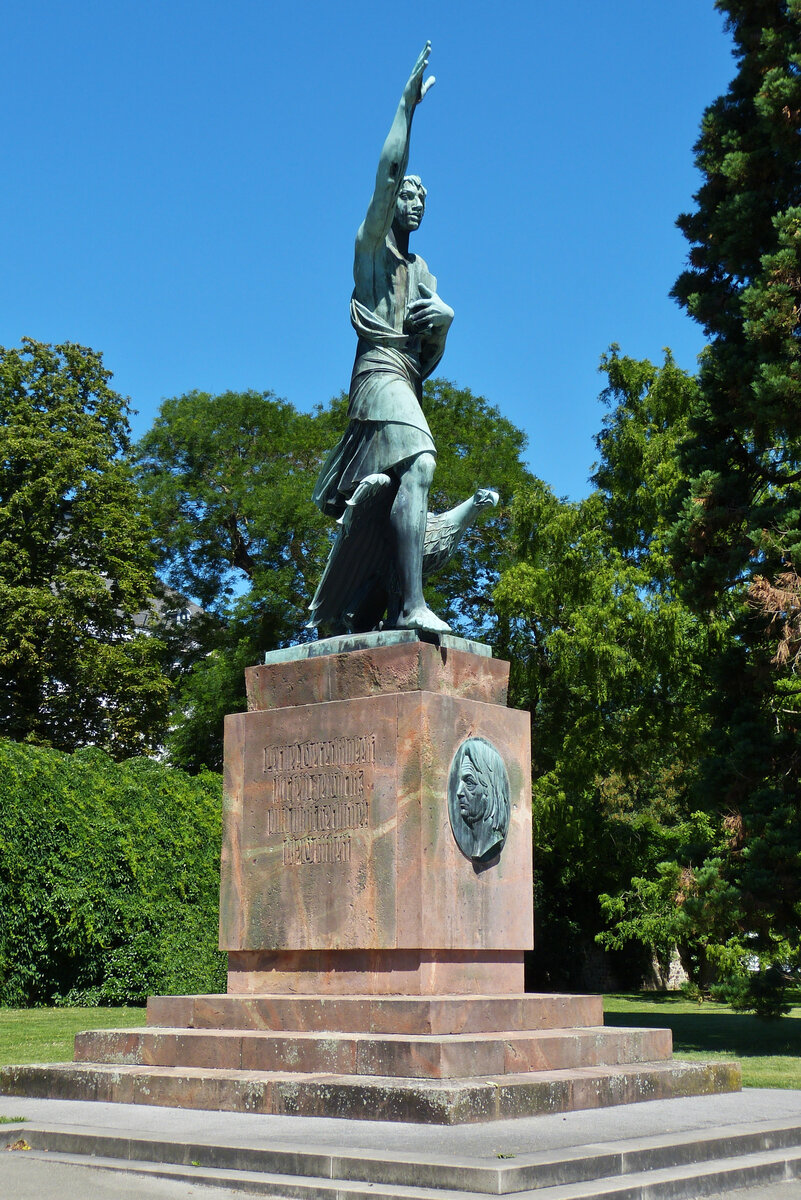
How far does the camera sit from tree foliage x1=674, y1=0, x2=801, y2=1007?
15.5 metres

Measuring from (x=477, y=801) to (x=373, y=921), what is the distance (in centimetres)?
90

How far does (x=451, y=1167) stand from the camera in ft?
15.6

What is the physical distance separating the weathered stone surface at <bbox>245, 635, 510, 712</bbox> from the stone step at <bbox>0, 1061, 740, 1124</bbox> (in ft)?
7.34

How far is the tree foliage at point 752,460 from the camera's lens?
50.7 ft

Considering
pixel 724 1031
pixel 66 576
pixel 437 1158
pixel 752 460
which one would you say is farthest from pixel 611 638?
pixel 437 1158

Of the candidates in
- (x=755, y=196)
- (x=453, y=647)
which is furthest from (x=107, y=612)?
(x=453, y=647)

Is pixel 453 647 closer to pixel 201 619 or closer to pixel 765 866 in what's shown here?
pixel 765 866

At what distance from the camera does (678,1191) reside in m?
5.05

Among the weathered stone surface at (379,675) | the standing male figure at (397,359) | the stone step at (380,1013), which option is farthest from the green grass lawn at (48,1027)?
the standing male figure at (397,359)

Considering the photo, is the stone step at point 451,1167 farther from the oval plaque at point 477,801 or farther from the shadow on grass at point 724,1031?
the shadow on grass at point 724,1031

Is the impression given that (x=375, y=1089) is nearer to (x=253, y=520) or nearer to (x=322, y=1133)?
(x=322, y=1133)

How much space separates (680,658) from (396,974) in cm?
1753

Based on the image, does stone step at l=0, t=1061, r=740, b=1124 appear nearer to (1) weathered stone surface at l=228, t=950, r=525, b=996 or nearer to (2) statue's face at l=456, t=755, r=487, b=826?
(1) weathered stone surface at l=228, t=950, r=525, b=996

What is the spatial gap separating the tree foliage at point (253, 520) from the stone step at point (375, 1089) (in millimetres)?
21306
